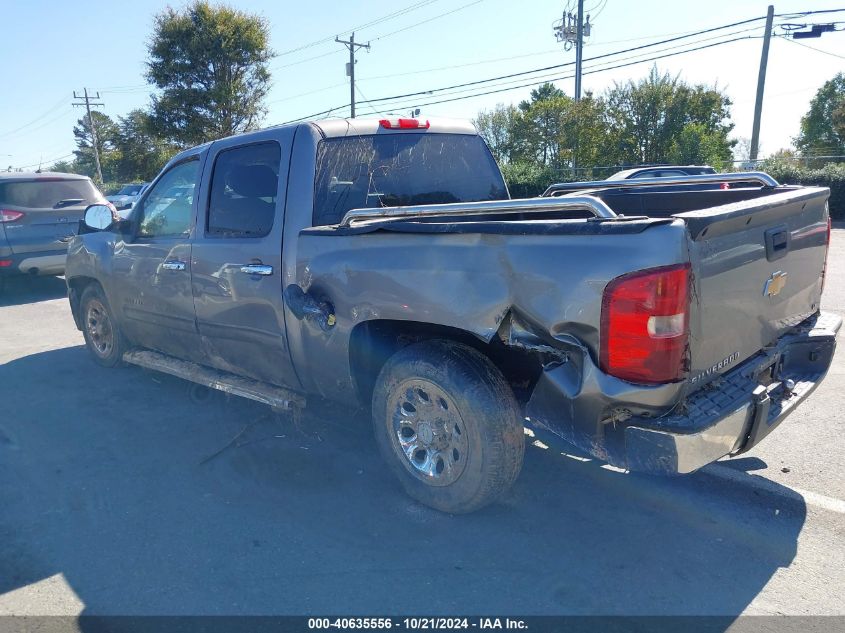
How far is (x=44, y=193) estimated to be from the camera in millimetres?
10531

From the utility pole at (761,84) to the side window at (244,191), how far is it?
2451cm

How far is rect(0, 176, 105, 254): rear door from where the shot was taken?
1023 centimetres

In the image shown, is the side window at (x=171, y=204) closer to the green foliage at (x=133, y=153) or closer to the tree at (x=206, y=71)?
the tree at (x=206, y=71)

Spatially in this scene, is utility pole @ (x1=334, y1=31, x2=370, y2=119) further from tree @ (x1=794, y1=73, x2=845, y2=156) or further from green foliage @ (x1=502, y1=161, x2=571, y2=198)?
tree @ (x1=794, y1=73, x2=845, y2=156)

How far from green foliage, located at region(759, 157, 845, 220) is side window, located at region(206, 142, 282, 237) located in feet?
71.4

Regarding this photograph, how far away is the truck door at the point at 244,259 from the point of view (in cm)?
417

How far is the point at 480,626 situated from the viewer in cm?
275

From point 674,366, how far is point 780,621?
1.08 metres

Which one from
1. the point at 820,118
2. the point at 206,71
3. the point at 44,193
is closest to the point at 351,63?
the point at 206,71

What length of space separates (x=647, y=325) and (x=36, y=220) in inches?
407

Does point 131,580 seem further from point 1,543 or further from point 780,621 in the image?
point 780,621

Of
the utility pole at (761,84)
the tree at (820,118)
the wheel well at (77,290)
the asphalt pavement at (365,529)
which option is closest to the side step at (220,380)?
the asphalt pavement at (365,529)

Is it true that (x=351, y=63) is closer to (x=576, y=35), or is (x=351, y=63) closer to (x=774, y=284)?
(x=576, y=35)

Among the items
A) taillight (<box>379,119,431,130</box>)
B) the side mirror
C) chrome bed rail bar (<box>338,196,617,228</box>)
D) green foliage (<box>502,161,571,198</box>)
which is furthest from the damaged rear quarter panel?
green foliage (<box>502,161,571,198</box>)
